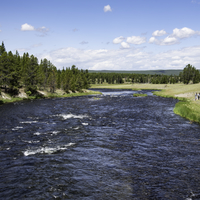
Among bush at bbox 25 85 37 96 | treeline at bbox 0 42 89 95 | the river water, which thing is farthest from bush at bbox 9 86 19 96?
the river water

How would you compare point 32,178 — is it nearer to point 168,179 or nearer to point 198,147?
point 168,179

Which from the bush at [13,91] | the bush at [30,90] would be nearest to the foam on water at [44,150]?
the bush at [13,91]

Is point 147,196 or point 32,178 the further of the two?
point 32,178

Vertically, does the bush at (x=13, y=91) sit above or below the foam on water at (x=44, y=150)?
above

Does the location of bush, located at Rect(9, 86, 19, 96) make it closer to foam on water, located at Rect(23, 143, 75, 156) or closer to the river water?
the river water

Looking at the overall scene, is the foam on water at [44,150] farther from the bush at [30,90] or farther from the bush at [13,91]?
the bush at [30,90]

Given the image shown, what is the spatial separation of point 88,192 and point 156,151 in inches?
369

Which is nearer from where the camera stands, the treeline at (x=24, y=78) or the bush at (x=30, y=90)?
the treeline at (x=24, y=78)

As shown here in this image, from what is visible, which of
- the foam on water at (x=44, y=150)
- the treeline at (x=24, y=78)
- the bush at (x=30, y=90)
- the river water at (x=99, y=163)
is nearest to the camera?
the river water at (x=99, y=163)

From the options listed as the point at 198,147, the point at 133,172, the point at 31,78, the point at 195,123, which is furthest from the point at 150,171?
the point at 31,78

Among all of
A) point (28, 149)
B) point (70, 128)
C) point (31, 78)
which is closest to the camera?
point (28, 149)

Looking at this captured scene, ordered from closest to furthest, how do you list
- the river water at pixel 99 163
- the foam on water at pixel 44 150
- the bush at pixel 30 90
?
the river water at pixel 99 163, the foam on water at pixel 44 150, the bush at pixel 30 90

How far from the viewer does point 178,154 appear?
17.9 metres

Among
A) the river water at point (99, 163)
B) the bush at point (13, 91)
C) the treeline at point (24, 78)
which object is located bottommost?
the river water at point (99, 163)
